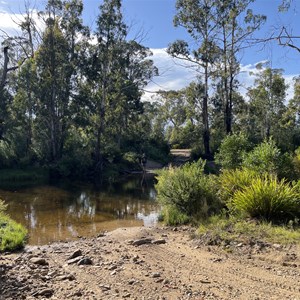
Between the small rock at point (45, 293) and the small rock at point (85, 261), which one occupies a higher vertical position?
the small rock at point (45, 293)

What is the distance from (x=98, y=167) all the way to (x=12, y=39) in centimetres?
1627

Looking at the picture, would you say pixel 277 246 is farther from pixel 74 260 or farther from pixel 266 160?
pixel 266 160

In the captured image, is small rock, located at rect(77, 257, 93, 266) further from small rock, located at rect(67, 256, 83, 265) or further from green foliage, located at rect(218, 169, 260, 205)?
green foliage, located at rect(218, 169, 260, 205)

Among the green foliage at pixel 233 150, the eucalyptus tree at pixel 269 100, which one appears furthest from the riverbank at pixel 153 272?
the eucalyptus tree at pixel 269 100

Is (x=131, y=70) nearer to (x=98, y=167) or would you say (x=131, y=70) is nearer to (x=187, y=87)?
(x=187, y=87)

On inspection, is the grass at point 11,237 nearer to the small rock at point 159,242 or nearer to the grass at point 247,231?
the small rock at point 159,242

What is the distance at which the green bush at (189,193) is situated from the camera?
930 cm

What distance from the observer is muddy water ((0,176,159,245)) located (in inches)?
400

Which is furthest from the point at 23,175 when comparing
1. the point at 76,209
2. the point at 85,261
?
the point at 85,261

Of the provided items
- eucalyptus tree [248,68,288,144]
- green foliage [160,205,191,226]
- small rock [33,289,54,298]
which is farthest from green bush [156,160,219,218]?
eucalyptus tree [248,68,288,144]

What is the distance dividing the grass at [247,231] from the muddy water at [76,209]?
3.05 metres

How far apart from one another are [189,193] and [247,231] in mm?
2346

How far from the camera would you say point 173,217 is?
9.40 m

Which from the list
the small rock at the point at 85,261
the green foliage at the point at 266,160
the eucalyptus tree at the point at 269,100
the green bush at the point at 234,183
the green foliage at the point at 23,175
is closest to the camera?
the small rock at the point at 85,261
